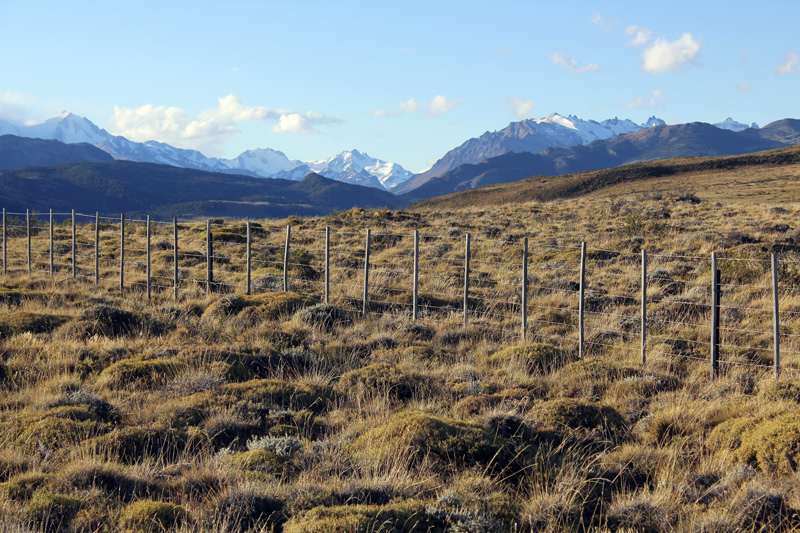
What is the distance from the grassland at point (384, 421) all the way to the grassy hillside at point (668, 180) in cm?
4103

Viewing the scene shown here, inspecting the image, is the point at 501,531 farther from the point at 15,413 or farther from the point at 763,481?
the point at 15,413

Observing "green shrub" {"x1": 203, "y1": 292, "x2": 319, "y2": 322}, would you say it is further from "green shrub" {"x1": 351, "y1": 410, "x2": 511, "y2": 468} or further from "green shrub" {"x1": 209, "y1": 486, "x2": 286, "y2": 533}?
"green shrub" {"x1": 209, "y1": 486, "x2": 286, "y2": 533}

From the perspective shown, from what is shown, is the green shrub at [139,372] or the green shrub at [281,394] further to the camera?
the green shrub at [139,372]

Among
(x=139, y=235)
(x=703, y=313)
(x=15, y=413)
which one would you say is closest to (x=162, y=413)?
(x=15, y=413)

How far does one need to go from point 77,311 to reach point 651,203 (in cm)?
3239

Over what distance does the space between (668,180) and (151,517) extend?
212 ft

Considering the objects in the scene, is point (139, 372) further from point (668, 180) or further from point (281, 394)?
point (668, 180)

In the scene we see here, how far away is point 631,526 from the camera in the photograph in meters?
4.44

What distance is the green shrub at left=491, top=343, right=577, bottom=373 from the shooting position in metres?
8.96

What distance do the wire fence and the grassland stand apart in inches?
5.4

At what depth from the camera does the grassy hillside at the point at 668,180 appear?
51.0 metres

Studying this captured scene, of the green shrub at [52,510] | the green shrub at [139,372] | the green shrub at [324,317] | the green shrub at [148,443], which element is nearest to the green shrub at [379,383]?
the green shrub at [148,443]

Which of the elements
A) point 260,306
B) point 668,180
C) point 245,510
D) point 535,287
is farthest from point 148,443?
point 668,180

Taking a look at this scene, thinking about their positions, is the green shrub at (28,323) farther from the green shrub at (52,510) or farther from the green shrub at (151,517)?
the green shrub at (151,517)
